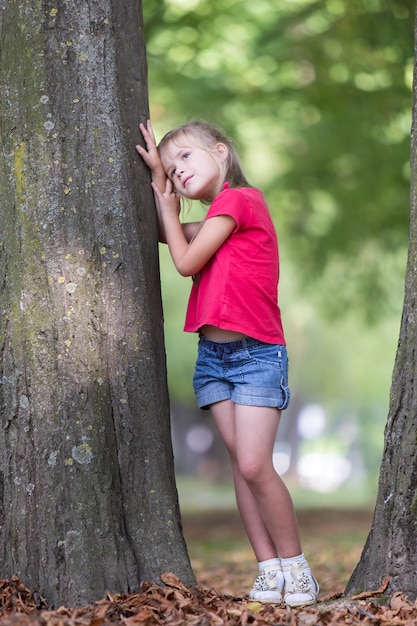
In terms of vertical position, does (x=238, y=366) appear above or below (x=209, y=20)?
below

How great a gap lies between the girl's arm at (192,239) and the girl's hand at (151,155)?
4 cm

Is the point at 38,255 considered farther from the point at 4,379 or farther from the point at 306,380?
the point at 306,380

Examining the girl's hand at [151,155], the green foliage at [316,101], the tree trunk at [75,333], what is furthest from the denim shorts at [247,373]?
the green foliage at [316,101]

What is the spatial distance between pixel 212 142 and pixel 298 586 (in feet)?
7.10

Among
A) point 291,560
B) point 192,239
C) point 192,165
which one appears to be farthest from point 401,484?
point 192,165

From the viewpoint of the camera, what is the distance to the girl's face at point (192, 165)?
12.7 ft

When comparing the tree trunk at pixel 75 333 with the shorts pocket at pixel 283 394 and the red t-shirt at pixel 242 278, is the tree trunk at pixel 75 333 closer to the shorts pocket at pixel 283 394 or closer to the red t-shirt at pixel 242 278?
the red t-shirt at pixel 242 278

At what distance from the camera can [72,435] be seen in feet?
10.7

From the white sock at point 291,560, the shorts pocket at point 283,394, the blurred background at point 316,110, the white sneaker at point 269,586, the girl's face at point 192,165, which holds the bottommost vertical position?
the white sneaker at point 269,586

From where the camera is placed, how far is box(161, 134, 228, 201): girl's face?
387 cm

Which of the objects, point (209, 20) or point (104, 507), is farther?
point (209, 20)

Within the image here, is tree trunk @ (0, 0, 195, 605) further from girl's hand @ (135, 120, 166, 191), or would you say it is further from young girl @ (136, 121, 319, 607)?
young girl @ (136, 121, 319, 607)

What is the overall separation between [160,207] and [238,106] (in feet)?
27.5

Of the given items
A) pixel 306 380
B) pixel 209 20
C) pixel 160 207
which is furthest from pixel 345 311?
pixel 306 380
